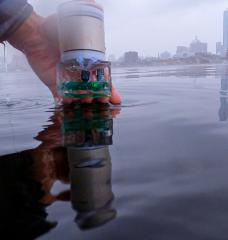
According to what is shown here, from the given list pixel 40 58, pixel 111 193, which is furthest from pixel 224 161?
pixel 40 58

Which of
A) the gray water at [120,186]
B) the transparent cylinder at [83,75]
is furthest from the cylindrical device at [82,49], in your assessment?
the gray water at [120,186]

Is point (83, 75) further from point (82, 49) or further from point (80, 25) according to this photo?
point (80, 25)

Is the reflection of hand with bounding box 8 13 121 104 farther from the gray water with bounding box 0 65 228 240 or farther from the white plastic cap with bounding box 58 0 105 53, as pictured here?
the gray water with bounding box 0 65 228 240

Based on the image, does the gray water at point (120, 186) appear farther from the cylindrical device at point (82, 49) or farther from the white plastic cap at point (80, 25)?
the white plastic cap at point (80, 25)

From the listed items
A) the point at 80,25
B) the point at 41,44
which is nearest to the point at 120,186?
the point at 80,25

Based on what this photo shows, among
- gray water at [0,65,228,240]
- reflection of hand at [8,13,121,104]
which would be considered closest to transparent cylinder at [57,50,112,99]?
reflection of hand at [8,13,121,104]

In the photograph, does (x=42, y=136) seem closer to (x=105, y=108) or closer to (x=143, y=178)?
(x=143, y=178)

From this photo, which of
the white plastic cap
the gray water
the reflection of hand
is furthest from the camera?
the reflection of hand
